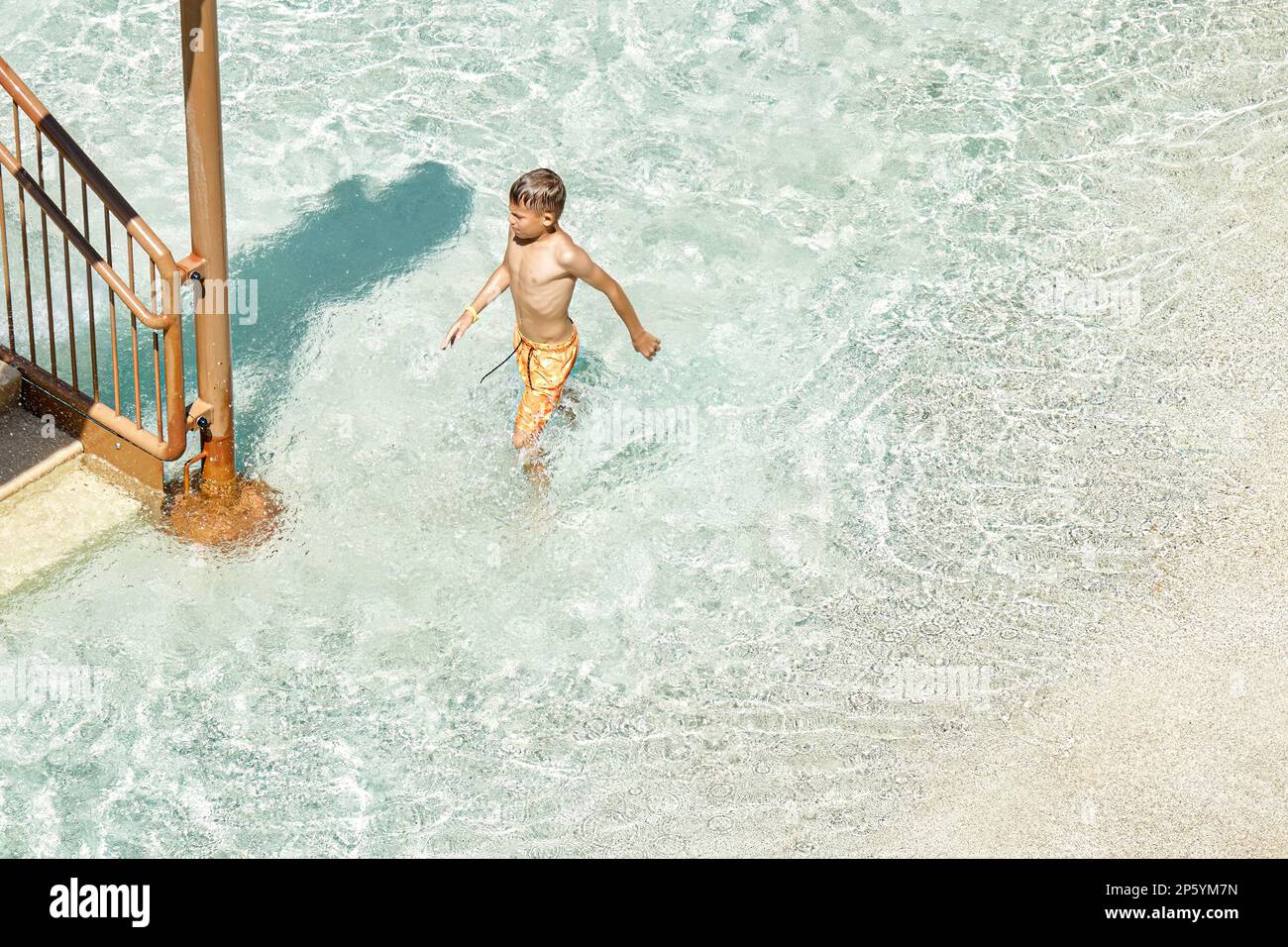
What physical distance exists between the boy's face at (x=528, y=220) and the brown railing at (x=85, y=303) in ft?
4.72

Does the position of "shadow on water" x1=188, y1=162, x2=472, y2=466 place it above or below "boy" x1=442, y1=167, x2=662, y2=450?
below

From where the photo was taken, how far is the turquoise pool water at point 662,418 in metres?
6.17

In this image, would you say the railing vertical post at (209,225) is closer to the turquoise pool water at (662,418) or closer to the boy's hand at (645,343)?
the turquoise pool water at (662,418)

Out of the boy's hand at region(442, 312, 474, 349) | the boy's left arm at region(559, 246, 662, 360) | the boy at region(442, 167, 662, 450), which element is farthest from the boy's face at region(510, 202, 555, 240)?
the boy's hand at region(442, 312, 474, 349)

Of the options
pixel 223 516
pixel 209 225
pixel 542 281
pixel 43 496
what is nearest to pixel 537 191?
pixel 542 281

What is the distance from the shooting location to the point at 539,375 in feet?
23.5

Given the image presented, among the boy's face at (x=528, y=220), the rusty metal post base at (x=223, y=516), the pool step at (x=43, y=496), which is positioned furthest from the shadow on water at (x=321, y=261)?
the boy's face at (x=528, y=220)

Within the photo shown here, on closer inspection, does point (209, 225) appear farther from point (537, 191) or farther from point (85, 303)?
point (85, 303)

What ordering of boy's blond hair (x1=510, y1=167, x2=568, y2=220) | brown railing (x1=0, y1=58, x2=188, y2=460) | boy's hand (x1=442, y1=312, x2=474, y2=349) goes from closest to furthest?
1. brown railing (x1=0, y1=58, x2=188, y2=460)
2. boy's blond hair (x1=510, y1=167, x2=568, y2=220)
3. boy's hand (x1=442, y1=312, x2=474, y2=349)

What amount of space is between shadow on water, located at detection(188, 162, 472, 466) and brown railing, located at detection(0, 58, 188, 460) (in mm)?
494

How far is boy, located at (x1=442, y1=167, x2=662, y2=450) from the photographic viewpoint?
658cm

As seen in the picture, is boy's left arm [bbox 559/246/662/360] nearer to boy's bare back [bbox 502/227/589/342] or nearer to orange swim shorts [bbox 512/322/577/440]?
boy's bare back [bbox 502/227/589/342]

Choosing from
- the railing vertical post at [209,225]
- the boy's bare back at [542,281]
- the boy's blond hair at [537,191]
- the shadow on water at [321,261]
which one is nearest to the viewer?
the railing vertical post at [209,225]

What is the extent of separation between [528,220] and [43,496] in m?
2.53
